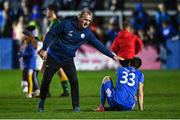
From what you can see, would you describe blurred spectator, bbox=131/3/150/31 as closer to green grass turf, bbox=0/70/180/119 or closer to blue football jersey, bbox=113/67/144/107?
green grass turf, bbox=0/70/180/119

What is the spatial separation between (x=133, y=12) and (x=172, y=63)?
3153mm

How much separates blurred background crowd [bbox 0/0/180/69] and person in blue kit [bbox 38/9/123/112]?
58.6ft

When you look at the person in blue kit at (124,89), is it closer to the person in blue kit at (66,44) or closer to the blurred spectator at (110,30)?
the person in blue kit at (66,44)

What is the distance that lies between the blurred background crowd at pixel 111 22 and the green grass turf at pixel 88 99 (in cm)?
257

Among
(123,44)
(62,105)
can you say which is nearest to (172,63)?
(123,44)

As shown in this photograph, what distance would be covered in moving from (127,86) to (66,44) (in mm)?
1542

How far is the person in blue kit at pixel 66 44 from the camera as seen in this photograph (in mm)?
16906

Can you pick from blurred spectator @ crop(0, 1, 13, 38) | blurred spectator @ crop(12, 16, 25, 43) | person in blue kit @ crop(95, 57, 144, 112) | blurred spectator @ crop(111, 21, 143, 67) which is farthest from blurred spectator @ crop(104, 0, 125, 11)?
person in blue kit @ crop(95, 57, 144, 112)

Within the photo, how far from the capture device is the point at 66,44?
17.2 metres

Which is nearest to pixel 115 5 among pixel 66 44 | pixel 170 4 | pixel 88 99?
pixel 170 4

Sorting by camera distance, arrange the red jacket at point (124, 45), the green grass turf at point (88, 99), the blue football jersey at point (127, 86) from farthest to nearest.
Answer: the red jacket at point (124, 45), the blue football jersey at point (127, 86), the green grass turf at point (88, 99)

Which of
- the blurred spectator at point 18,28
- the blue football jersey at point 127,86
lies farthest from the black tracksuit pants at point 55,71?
the blurred spectator at point 18,28

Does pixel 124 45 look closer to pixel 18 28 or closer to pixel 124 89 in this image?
pixel 124 89

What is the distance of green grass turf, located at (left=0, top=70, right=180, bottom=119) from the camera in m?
16.5
